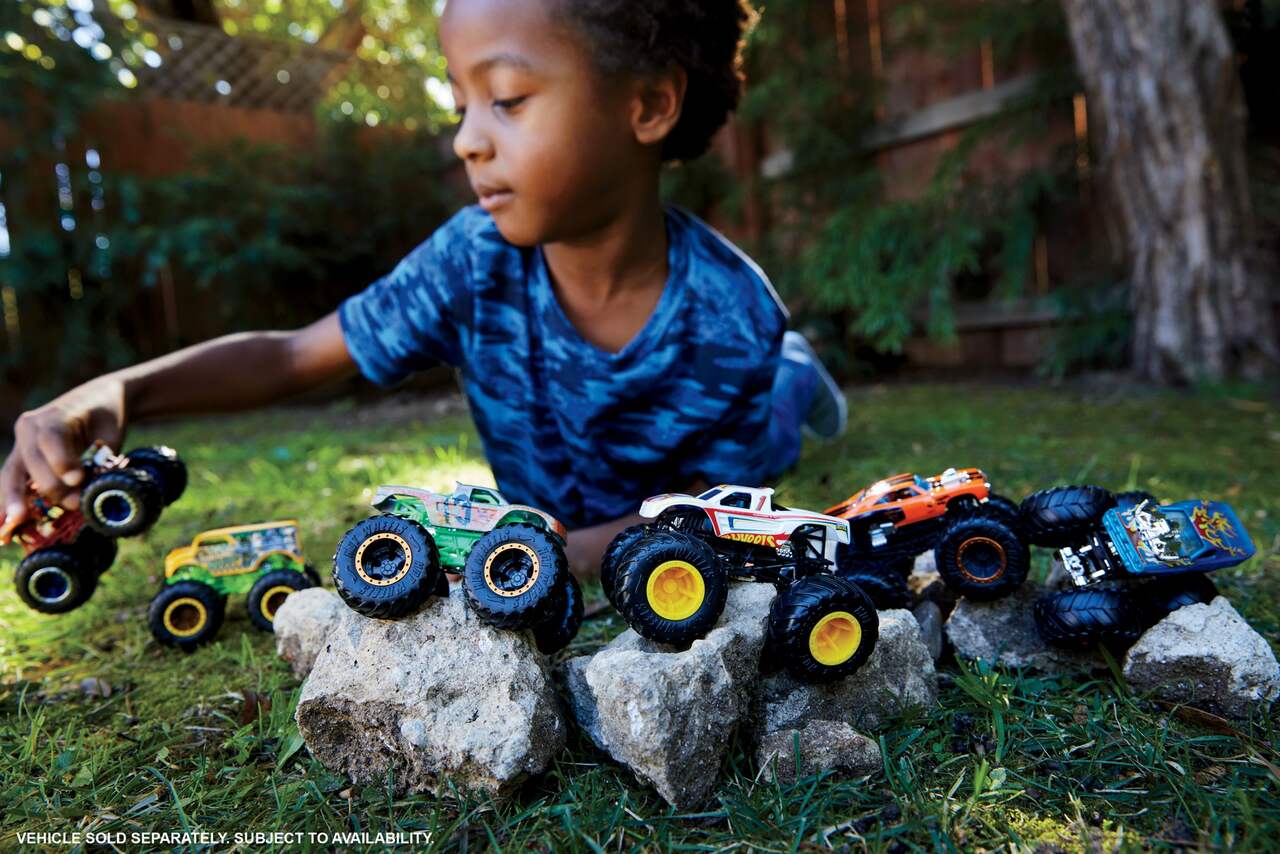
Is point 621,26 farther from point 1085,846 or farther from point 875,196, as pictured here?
point 875,196

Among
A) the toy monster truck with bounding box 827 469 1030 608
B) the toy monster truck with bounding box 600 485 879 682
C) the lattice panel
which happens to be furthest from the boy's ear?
the lattice panel

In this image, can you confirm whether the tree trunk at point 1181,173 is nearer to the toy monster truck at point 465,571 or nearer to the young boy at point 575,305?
the young boy at point 575,305

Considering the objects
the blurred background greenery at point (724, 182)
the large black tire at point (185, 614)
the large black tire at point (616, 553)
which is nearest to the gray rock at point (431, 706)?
the large black tire at point (616, 553)

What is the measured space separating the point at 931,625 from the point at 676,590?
0.61 m

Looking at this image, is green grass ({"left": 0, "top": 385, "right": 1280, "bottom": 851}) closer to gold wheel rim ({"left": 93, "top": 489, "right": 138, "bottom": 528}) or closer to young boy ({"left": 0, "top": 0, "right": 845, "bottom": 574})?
gold wheel rim ({"left": 93, "top": 489, "right": 138, "bottom": 528})

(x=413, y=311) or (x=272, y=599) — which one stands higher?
(x=413, y=311)

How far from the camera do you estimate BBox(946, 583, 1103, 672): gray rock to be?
165 centimetres

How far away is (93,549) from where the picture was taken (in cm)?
209

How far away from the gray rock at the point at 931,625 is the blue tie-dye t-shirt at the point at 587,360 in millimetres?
1060

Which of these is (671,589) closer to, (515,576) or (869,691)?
(515,576)

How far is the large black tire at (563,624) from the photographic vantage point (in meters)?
1.54

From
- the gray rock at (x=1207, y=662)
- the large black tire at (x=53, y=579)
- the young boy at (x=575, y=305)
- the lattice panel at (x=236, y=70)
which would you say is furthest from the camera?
the lattice panel at (x=236, y=70)

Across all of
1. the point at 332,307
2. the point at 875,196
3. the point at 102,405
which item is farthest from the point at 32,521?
the point at 332,307

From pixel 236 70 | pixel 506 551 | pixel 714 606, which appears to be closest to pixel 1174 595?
pixel 714 606
